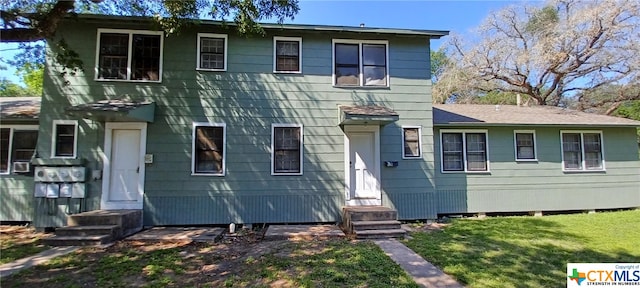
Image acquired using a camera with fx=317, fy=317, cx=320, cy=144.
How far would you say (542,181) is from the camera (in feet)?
30.8

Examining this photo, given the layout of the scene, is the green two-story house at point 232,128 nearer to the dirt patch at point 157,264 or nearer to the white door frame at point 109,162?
the white door frame at point 109,162

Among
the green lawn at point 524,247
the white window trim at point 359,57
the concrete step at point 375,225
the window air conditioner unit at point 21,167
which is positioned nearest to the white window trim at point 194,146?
the white window trim at point 359,57

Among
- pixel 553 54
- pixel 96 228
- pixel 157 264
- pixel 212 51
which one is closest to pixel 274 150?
pixel 212 51

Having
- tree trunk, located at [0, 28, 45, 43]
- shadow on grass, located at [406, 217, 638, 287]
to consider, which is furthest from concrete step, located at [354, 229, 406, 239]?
tree trunk, located at [0, 28, 45, 43]

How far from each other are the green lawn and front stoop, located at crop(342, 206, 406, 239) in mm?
446

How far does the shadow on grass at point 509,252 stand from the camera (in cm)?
434

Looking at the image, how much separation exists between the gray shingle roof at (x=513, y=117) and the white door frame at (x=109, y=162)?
7637mm

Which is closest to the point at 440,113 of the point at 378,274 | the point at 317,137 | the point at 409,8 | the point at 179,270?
the point at 409,8

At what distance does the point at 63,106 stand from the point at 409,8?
1001cm

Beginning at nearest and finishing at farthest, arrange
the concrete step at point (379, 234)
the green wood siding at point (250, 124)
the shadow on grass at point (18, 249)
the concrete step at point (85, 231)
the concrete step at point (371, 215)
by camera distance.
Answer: the shadow on grass at point (18, 249) → the concrete step at point (85, 231) → the concrete step at point (379, 234) → the concrete step at point (371, 215) → the green wood siding at point (250, 124)

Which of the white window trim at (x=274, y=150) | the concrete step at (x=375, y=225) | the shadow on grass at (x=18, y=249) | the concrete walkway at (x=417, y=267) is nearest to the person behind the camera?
the concrete walkway at (x=417, y=267)

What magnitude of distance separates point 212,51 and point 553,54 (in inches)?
687

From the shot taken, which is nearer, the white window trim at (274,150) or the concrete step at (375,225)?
the concrete step at (375,225)

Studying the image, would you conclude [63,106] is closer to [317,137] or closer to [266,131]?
[266,131]
